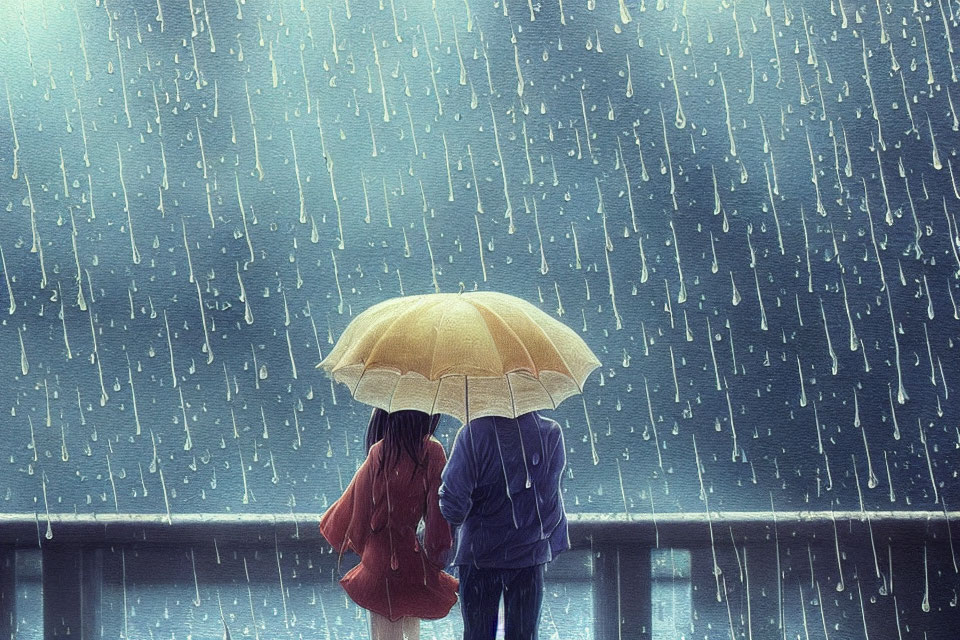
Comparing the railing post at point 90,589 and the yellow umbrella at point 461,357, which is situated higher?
the yellow umbrella at point 461,357

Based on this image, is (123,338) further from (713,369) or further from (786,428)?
(786,428)

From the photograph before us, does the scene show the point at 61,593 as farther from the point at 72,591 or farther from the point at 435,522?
the point at 435,522

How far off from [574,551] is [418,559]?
841mm

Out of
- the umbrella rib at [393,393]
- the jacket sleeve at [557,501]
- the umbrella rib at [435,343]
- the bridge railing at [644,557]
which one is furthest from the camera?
the bridge railing at [644,557]

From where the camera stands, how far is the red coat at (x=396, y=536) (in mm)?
2395

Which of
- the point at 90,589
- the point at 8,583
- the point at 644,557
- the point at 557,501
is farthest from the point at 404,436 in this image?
the point at 8,583

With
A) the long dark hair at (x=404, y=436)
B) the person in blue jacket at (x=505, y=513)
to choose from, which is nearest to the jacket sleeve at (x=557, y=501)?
the person in blue jacket at (x=505, y=513)

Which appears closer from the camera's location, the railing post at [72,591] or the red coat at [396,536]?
the red coat at [396,536]

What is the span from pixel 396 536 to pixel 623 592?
109 centimetres

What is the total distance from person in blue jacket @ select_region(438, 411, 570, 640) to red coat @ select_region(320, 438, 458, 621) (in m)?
0.06

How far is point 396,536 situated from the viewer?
8.05 ft

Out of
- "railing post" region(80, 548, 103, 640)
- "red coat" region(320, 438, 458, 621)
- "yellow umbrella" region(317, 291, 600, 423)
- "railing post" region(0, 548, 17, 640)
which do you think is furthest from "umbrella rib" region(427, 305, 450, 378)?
"railing post" region(0, 548, 17, 640)

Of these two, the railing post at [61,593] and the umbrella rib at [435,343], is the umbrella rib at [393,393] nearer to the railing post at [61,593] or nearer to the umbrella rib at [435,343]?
the umbrella rib at [435,343]

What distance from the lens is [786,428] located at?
5.15 metres
